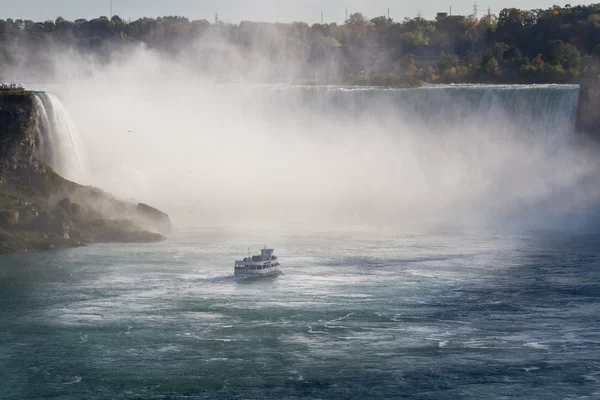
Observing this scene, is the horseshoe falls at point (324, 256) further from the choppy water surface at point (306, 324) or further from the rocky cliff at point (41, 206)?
the rocky cliff at point (41, 206)

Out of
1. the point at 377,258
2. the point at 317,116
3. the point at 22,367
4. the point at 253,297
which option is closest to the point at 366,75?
the point at 317,116

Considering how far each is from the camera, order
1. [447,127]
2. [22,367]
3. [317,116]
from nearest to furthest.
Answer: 1. [22,367]
2. [447,127]
3. [317,116]

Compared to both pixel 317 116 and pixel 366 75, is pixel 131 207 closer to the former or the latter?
pixel 317 116

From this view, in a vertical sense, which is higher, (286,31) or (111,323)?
(286,31)

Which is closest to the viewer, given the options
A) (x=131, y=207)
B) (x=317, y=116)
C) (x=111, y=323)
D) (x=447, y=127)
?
(x=111, y=323)

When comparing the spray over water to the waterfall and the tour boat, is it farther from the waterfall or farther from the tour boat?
the tour boat

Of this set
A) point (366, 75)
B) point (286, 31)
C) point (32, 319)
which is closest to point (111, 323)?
point (32, 319)

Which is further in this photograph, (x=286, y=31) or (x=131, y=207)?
(x=286, y=31)
